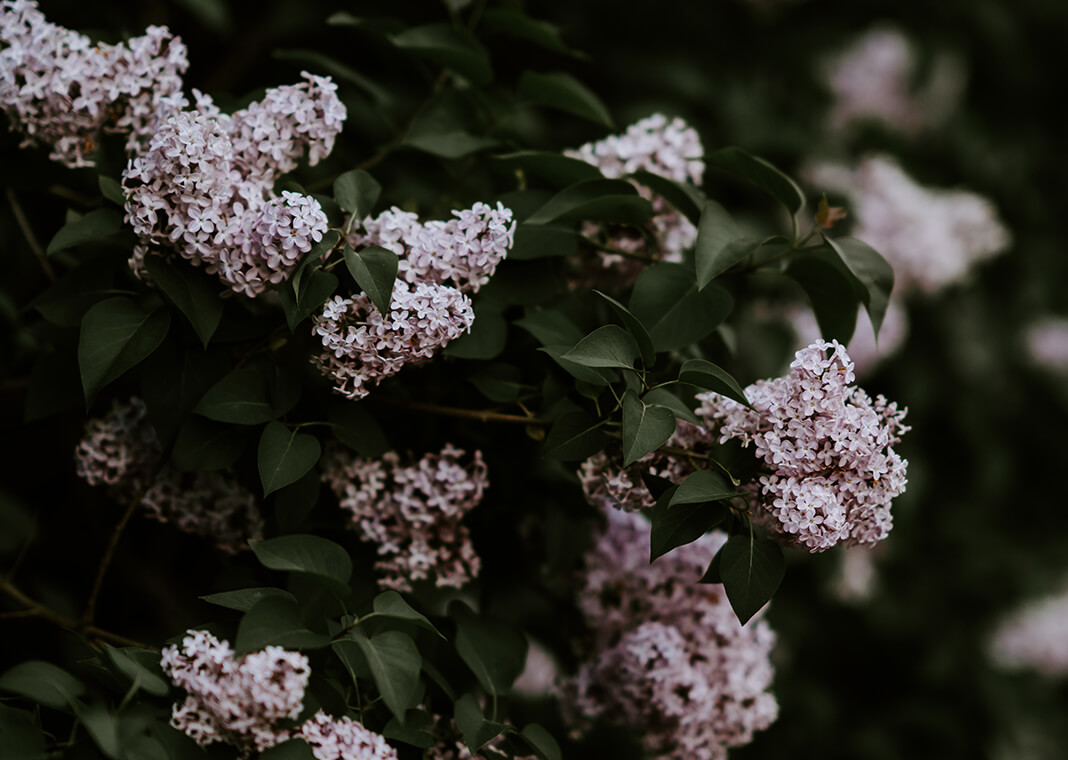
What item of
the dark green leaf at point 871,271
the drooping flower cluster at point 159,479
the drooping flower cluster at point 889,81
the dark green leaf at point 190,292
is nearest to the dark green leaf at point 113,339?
the dark green leaf at point 190,292

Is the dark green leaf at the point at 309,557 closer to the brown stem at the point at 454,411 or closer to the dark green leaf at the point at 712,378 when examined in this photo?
the brown stem at the point at 454,411

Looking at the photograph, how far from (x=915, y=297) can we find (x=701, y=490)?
1.84 metres

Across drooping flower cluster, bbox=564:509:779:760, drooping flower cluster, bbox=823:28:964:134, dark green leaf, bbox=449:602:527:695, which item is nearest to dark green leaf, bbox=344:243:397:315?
dark green leaf, bbox=449:602:527:695

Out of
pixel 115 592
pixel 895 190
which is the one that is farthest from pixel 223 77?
pixel 895 190

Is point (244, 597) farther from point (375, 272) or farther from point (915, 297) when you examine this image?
point (915, 297)

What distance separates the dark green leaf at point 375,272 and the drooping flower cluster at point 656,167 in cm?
30

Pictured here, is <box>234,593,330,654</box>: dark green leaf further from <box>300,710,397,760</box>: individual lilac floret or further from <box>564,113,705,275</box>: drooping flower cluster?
<box>564,113,705,275</box>: drooping flower cluster

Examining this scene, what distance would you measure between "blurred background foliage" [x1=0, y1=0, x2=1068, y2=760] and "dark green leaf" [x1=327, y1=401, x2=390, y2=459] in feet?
2.51

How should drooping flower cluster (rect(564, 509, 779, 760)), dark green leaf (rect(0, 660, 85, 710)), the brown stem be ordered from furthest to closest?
drooping flower cluster (rect(564, 509, 779, 760)) < the brown stem < dark green leaf (rect(0, 660, 85, 710))

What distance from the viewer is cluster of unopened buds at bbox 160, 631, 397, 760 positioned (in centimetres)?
66

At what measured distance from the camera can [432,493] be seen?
867 mm

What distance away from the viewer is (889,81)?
256 cm

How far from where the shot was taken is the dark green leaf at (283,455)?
73 cm

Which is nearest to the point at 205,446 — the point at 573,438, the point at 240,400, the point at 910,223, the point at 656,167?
the point at 240,400
